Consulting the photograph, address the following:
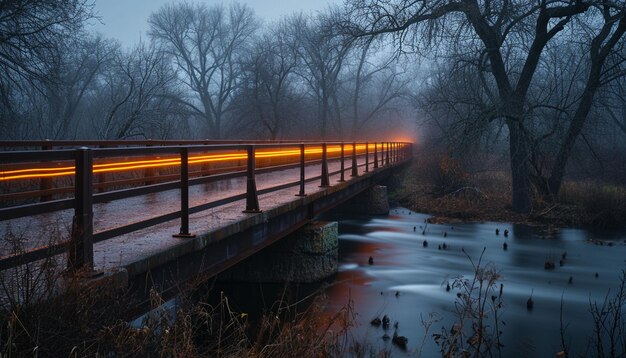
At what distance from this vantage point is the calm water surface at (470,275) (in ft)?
30.1

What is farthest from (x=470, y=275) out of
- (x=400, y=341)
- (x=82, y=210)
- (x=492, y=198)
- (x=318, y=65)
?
(x=318, y=65)

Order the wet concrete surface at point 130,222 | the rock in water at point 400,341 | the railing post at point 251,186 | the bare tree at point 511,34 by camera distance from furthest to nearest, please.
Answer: the bare tree at point 511,34
the rock in water at point 400,341
the railing post at point 251,186
the wet concrete surface at point 130,222

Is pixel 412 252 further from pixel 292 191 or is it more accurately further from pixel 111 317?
pixel 111 317

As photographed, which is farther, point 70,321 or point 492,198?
point 492,198

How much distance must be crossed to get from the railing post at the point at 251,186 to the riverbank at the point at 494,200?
50.3ft

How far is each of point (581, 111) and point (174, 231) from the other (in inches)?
761

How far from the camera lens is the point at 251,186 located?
825 centimetres

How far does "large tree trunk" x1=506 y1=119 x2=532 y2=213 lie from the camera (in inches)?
812

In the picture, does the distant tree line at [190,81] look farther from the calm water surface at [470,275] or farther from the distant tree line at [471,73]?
the calm water surface at [470,275]

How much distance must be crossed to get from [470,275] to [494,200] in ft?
42.7

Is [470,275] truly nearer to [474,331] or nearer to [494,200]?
[474,331]

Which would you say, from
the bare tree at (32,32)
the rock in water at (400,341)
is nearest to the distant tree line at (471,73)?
the bare tree at (32,32)

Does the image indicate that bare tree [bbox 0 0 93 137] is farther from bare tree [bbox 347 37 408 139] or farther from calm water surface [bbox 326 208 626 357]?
bare tree [bbox 347 37 408 139]

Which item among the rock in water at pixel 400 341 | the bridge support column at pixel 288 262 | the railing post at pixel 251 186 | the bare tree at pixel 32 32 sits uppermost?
the bare tree at pixel 32 32
